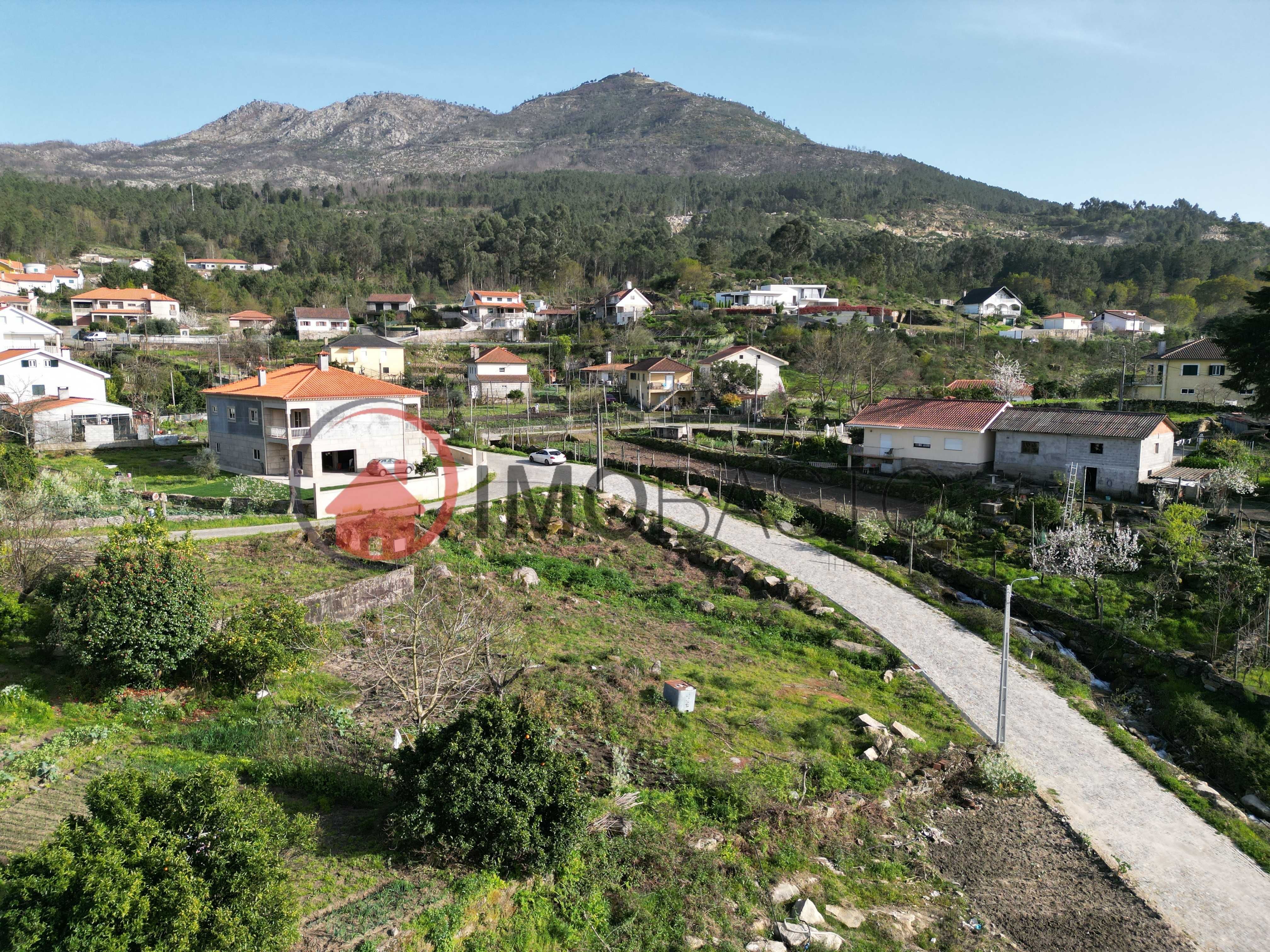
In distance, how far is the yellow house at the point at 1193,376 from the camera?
40.8 m

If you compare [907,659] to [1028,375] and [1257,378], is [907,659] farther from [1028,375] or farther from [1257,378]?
[1028,375]

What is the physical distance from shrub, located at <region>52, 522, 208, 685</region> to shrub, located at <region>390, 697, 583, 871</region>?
189 inches

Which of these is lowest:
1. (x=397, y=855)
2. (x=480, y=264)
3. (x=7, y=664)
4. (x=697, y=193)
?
(x=397, y=855)

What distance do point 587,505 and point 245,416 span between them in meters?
14.0

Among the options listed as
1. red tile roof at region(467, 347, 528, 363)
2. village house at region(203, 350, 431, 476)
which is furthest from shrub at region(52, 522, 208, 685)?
red tile roof at region(467, 347, 528, 363)

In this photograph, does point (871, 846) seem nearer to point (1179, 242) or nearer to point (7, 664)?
point (7, 664)

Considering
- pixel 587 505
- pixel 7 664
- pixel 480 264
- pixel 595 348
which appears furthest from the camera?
pixel 480 264

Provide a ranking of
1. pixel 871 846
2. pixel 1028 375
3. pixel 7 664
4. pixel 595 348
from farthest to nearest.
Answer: pixel 595 348 → pixel 1028 375 → pixel 7 664 → pixel 871 846

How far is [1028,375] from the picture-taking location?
186 ft

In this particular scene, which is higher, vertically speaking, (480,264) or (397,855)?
(480,264)

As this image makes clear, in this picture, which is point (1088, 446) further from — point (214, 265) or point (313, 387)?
point (214, 265)

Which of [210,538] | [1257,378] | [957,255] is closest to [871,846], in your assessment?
[210,538]

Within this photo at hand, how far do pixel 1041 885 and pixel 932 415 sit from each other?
79.3ft

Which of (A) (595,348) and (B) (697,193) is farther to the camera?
(B) (697,193)
